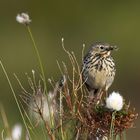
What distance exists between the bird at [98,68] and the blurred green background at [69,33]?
9.23m

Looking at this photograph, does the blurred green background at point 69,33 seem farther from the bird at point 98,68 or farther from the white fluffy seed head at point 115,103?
the white fluffy seed head at point 115,103

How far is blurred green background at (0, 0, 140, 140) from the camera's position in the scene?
20.9m

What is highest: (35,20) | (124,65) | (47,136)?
(35,20)

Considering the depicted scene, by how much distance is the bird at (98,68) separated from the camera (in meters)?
9.40

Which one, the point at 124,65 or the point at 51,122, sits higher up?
the point at 124,65

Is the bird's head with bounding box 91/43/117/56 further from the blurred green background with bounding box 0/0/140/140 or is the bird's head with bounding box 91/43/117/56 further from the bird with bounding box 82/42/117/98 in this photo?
the blurred green background with bounding box 0/0/140/140

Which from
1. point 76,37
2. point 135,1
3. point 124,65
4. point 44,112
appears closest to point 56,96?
point 44,112

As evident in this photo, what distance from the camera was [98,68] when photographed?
964cm

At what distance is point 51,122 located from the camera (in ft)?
25.3

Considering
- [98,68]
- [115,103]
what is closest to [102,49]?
[98,68]

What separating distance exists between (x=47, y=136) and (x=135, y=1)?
17.0 m

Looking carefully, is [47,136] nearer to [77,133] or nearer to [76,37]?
[77,133]

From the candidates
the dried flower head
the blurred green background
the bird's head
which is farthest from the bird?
the blurred green background

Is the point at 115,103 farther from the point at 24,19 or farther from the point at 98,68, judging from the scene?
the point at 98,68
